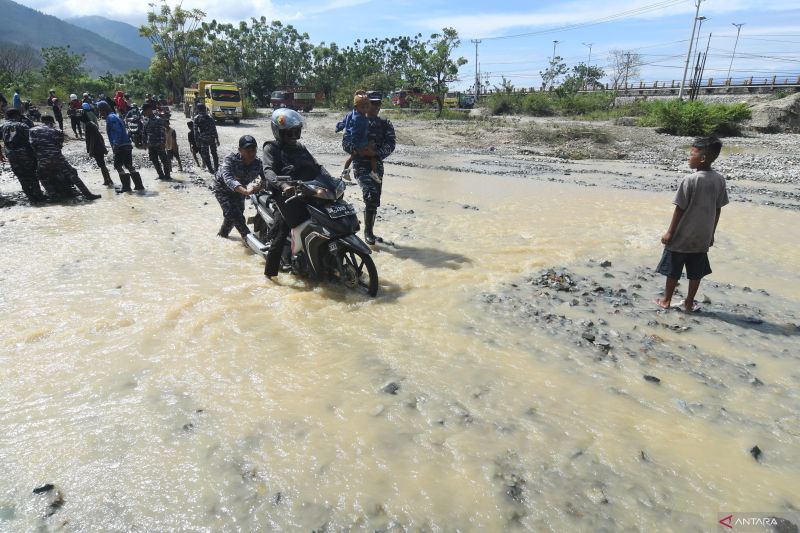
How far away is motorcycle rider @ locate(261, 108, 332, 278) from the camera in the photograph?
5332 millimetres

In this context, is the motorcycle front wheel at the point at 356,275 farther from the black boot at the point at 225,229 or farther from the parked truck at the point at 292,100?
the parked truck at the point at 292,100

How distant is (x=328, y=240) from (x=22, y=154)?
833 centimetres

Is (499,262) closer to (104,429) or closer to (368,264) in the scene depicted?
(368,264)

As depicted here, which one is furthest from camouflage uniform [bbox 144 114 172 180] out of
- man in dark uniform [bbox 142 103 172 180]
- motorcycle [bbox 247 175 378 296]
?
motorcycle [bbox 247 175 378 296]

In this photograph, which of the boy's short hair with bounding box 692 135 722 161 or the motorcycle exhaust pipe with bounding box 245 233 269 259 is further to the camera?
the motorcycle exhaust pipe with bounding box 245 233 269 259

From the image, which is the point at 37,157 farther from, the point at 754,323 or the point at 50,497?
the point at 754,323

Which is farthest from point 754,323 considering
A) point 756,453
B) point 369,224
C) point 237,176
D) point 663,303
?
point 237,176

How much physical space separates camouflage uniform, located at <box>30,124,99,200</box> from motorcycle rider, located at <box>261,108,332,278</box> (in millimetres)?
6769

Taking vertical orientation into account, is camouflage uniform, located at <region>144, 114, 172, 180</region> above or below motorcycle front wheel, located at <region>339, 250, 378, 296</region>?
above

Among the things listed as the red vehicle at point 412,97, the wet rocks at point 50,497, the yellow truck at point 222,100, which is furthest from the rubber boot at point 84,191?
the red vehicle at point 412,97

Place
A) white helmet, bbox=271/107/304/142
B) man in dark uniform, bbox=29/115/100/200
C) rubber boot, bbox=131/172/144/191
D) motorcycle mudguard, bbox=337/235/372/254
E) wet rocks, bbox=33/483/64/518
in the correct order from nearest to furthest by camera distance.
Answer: wet rocks, bbox=33/483/64/518, motorcycle mudguard, bbox=337/235/372/254, white helmet, bbox=271/107/304/142, man in dark uniform, bbox=29/115/100/200, rubber boot, bbox=131/172/144/191

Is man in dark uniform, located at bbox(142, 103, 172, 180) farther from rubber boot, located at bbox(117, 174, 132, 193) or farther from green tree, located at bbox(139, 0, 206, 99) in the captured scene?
green tree, located at bbox(139, 0, 206, 99)

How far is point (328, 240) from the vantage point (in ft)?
16.8

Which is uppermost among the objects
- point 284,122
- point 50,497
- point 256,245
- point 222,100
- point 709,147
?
point 222,100
